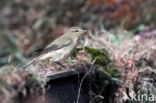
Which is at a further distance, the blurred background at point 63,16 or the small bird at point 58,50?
the blurred background at point 63,16

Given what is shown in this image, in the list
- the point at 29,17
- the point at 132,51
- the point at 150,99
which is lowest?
the point at 150,99

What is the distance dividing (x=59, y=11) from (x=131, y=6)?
1.57 meters

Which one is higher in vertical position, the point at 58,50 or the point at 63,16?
the point at 63,16

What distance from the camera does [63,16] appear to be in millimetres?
9156

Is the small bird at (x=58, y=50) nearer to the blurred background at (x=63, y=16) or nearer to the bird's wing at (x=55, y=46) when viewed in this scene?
the bird's wing at (x=55, y=46)

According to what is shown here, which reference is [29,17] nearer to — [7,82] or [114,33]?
[114,33]

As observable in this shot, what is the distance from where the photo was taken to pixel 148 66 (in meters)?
5.59

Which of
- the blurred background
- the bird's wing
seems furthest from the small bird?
the blurred background

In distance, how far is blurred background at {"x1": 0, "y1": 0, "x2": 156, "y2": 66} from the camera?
852 cm

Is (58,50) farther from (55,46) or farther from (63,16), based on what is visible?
(63,16)


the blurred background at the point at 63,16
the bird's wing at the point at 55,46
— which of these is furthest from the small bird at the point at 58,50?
the blurred background at the point at 63,16

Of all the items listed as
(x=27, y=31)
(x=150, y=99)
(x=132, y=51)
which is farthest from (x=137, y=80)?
(x=27, y=31)

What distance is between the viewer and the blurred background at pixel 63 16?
8.52m

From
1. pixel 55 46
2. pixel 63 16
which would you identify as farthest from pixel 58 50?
pixel 63 16
